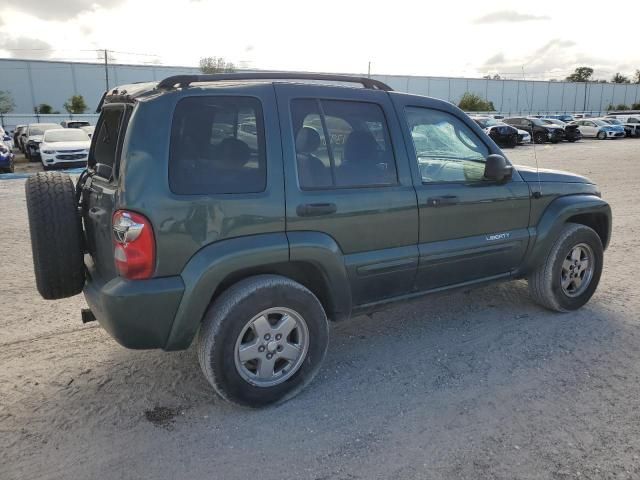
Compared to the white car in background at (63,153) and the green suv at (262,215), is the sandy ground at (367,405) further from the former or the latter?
the white car in background at (63,153)

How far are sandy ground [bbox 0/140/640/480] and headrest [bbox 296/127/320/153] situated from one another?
1568 millimetres

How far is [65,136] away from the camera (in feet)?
58.5

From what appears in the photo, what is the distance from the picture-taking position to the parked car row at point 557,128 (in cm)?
2694

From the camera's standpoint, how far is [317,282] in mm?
3453

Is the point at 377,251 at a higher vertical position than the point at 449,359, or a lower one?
higher

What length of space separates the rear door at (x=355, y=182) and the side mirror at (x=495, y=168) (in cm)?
70

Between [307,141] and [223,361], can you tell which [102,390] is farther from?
[307,141]

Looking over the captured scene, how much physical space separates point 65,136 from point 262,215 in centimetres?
1737

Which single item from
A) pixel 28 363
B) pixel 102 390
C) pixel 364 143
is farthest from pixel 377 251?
pixel 28 363

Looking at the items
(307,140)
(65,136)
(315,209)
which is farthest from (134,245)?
(65,136)

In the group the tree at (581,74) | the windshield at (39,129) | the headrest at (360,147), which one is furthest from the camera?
the tree at (581,74)

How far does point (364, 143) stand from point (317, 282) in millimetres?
988

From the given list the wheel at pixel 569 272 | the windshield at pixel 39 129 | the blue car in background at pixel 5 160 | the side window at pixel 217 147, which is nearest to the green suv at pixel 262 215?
the side window at pixel 217 147

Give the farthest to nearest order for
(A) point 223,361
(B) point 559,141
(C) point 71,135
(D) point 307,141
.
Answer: (B) point 559,141 → (C) point 71,135 → (D) point 307,141 → (A) point 223,361
